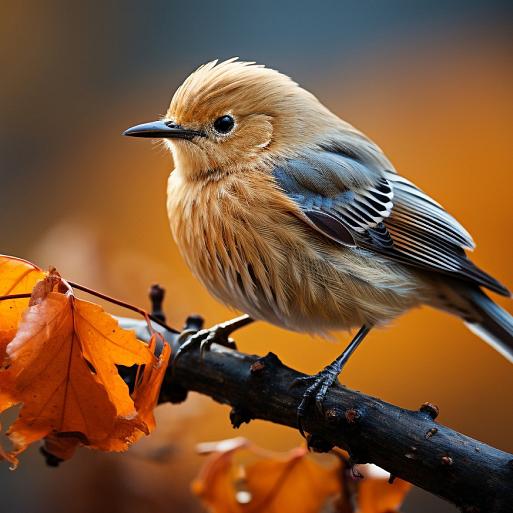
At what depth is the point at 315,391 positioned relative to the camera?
73.5 inches

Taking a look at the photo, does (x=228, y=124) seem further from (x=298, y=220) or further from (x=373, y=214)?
(x=373, y=214)

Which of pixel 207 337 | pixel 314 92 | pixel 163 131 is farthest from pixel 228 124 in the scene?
pixel 314 92

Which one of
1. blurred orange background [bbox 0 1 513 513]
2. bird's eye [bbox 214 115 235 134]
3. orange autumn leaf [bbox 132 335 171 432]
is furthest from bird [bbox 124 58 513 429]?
blurred orange background [bbox 0 1 513 513]

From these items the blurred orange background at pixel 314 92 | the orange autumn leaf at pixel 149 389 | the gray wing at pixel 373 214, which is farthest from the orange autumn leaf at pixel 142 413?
the blurred orange background at pixel 314 92

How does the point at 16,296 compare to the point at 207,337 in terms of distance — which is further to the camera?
the point at 207,337

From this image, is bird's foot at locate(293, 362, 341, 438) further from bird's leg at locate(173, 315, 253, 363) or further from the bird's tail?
the bird's tail

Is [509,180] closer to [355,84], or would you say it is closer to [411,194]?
[355,84]

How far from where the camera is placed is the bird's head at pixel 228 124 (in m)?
2.36

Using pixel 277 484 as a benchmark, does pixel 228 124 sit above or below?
above

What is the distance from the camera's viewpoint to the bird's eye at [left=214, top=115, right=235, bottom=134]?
7.87ft

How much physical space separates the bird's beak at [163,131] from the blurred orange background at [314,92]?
85 cm

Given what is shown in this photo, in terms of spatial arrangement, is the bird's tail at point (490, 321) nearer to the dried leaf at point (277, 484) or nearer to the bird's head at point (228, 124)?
the bird's head at point (228, 124)

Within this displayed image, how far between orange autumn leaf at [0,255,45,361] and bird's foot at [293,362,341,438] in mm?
688

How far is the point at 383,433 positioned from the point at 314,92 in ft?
9.76
